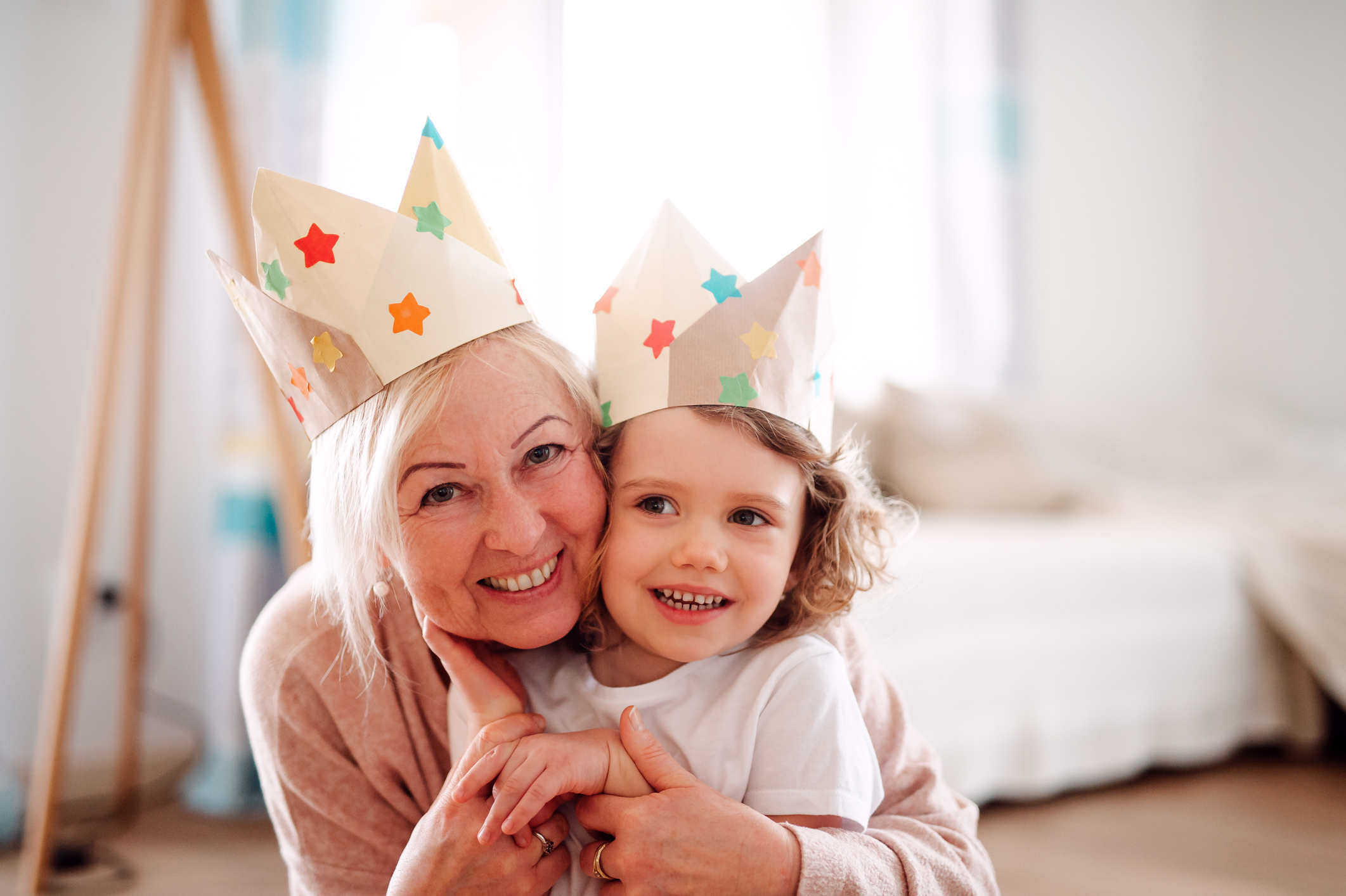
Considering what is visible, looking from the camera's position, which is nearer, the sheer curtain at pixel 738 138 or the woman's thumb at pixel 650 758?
the woman's thumb at pixel 650 758

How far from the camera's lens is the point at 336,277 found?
88 centimetres

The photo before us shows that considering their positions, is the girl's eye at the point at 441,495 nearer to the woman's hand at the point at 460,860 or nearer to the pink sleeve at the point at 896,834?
the woman's hand at the point at 460,860

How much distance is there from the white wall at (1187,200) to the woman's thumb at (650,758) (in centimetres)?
335


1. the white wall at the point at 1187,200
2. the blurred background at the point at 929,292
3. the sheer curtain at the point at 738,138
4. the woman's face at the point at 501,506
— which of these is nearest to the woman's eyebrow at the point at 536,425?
the woman's face at the point at 501,506

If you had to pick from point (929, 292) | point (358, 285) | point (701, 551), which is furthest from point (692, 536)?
point (929, 292)

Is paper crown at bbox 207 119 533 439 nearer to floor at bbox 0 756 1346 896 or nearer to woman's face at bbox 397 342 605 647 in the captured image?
woman's face at bbox 397 342 605 647

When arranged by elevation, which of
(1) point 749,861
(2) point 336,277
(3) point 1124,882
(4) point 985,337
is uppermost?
(4) point 985,337

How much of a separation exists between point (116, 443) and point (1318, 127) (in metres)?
4.51

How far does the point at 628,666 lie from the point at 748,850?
0.25m

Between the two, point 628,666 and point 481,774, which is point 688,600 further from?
point 481,774

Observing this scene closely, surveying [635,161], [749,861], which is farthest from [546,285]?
[749,861]

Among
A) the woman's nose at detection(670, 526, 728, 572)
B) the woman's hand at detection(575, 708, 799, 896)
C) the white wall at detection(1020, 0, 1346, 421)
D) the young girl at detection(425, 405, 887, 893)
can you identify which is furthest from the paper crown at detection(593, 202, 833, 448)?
the white wall at detection(1020, 0, 1346, 421)

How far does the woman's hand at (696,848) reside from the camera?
0.79 m

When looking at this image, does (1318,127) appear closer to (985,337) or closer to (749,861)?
(985,337)
